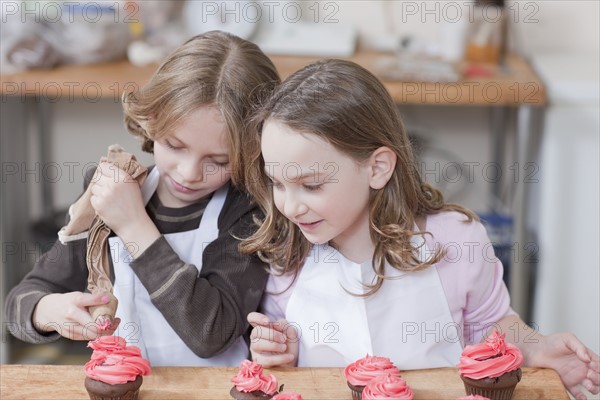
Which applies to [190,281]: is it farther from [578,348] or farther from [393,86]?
[393,86]

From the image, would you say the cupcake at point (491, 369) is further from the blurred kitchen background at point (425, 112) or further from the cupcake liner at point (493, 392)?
the blurred kitchen background at point (425, 112)

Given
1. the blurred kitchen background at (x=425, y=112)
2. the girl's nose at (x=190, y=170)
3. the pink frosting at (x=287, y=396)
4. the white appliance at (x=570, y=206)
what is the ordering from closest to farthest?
the pink frosting at (x=287, y=396), the girl's nose at (x=190, y=170), the white appliance at (x=570, y=206), the blurred kitchen background at (x=425, y=112)

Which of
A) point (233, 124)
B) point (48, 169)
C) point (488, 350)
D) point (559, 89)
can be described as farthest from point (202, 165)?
point (48, 169)

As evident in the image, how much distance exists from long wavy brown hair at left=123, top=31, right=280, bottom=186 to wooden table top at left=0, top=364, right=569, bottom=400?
0.33 metres

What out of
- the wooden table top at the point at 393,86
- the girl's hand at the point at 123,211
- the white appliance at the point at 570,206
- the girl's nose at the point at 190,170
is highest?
the girl's nose at the point at 190,170

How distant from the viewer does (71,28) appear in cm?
255

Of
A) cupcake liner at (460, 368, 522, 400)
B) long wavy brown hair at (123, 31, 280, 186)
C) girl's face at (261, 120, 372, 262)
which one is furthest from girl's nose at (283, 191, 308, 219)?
cupcake liner at (460, 368, 522, 400)

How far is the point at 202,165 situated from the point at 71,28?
4.41ft

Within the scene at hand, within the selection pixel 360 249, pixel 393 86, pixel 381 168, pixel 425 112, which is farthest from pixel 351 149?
pixel 425 112

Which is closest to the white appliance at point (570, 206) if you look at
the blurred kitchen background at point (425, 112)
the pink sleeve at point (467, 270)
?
the blurred kitchen background at point (425, 112)

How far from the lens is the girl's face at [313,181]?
1296 millimetres

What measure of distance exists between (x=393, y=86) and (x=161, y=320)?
1.13 metres

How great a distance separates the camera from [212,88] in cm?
138

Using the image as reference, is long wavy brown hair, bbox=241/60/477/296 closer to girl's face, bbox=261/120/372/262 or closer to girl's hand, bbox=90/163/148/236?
girl's face, bbox=261/120/372/262
